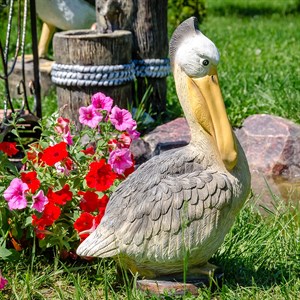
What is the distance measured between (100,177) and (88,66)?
2.01 metres

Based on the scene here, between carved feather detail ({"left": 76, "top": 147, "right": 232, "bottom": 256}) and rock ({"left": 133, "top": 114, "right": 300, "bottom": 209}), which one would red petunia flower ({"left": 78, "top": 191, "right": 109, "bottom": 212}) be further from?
rock ({"left": 133, "top": 114, "right": 300, "bottom": 209})

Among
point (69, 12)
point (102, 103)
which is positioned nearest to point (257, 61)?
point (69, 12)

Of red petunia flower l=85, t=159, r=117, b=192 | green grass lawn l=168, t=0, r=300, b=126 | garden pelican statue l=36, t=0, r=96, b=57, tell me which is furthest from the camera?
garden pelican statue l=36, t=0, r=96, b=57

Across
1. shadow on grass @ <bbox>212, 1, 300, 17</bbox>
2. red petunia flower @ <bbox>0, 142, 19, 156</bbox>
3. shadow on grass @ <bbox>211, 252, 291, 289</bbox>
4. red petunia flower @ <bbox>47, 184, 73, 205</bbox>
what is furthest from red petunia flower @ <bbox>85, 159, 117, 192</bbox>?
shadow on grass @ <bbox>212, 1, 300, 17</bbox>

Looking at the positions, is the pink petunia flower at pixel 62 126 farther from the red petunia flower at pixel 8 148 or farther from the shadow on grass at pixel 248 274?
the shadow on grass at pixel 248 274

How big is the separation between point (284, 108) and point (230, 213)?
3535 millimetres

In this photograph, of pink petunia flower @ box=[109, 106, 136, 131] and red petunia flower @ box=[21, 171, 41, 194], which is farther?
pink petunia flower @ box=[109, 106, 136, 131]

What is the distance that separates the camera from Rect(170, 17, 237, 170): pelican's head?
3004mm

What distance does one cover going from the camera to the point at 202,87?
9.95 ft

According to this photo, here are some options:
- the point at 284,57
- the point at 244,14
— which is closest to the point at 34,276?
the point at 284,57

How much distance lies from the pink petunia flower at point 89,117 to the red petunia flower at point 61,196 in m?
0.37

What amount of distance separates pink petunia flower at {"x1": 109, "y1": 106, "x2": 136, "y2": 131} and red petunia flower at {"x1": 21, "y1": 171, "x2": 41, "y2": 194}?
509mm

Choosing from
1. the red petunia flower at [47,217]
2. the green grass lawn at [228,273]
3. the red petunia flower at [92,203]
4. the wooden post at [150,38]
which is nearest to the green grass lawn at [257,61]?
the wooden post at [150,38]

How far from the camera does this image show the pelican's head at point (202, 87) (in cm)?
300
